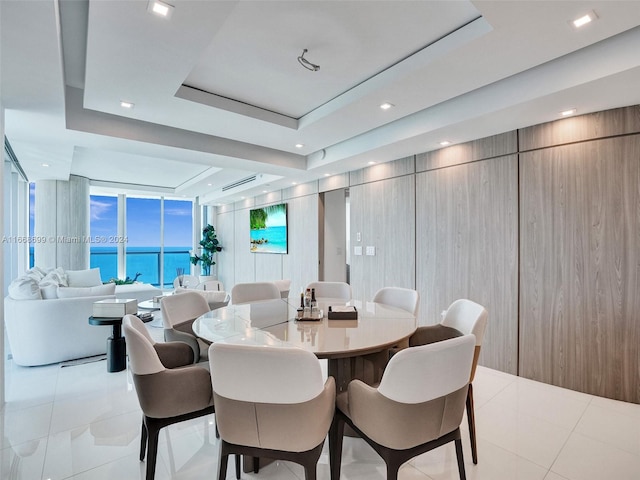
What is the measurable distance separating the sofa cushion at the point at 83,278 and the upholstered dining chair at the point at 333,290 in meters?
Answer: 4.35

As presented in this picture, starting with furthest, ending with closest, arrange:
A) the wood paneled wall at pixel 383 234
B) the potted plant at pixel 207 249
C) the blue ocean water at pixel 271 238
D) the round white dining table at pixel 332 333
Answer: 1. the potted plant at pixel 207 249
2. the blue ocean water at pixel 271 238
3. the wood paneled wall at pixel 383 234
4. the round white dining table at pixel 332 333

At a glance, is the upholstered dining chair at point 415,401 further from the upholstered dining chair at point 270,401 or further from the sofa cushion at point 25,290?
the sofa cushion at point 25,290

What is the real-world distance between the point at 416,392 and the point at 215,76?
2.80 metres

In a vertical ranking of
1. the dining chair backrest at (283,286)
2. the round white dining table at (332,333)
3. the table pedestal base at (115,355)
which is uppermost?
the round white dining table at (332,333)

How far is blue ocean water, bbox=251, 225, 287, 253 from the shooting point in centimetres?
688

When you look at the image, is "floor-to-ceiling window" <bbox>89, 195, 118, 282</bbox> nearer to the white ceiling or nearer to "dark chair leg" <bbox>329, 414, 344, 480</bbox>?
the white ceiling

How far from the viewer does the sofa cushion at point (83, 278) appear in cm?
554

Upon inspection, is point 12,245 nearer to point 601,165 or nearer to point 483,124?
point 483,124

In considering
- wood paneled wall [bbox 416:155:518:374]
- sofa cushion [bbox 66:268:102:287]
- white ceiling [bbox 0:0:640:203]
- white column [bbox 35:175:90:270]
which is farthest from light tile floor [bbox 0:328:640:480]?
white column [bbox 35:175:90:270]

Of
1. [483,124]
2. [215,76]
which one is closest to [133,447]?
[215,76]

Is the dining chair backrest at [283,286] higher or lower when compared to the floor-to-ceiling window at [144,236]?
lower

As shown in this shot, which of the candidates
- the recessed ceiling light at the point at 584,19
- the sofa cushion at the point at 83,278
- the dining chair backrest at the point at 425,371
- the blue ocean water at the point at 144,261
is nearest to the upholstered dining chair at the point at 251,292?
the dining chair backrest at the point at 425,371

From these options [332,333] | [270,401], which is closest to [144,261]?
[332,333]

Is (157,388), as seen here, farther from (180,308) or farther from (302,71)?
(302,71)
